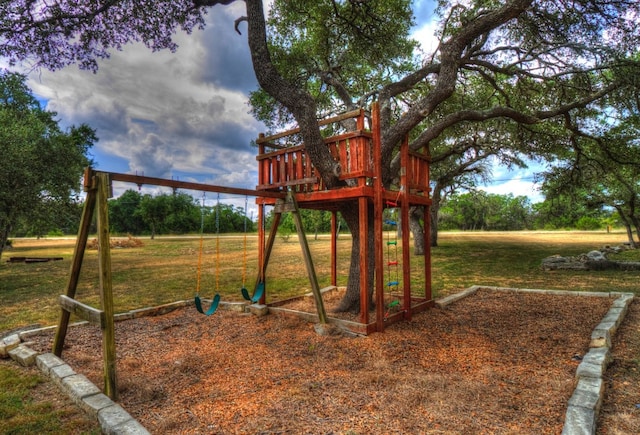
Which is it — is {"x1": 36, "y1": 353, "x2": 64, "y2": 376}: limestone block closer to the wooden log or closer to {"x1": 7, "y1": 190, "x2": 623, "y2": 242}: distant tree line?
the wooden log

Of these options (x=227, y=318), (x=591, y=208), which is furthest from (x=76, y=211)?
(x=591, y=208)

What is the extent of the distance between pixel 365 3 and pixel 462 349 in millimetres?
7199

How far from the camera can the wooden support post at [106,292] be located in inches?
134

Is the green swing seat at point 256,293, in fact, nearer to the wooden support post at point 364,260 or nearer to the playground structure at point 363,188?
the playground structure at point 363,188

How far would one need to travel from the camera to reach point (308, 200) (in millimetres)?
5891

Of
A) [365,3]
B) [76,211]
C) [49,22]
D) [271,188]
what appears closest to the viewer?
[49,22]

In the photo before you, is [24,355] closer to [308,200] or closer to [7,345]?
[7,345]

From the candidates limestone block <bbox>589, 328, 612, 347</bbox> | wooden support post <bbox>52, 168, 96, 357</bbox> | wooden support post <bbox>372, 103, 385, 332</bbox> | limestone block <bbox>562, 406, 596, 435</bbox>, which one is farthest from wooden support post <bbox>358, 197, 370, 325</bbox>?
wooden support post <bbox>52, 168, 96, 357</bbox>

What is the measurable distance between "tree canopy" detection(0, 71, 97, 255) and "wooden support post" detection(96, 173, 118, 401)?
923 cm

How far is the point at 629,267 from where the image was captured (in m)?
11.1

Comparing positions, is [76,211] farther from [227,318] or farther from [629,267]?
[629,267]

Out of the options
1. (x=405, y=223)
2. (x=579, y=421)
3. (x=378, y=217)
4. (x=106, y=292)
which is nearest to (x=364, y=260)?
(x=378, y=217)

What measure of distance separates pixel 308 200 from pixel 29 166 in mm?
10859

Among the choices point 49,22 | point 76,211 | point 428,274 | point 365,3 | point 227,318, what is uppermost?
point 365,3
